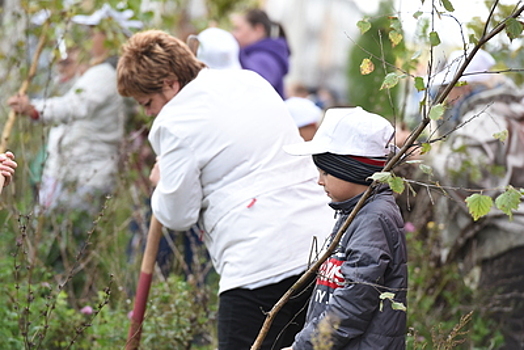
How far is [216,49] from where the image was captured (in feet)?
14.5

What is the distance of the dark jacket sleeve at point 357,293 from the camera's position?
2229 mm

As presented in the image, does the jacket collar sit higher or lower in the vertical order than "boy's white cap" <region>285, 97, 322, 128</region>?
higher

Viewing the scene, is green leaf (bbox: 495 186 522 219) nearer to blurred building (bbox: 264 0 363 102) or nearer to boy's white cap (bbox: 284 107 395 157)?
boy's white cap (bbox: 284 107 395 157)

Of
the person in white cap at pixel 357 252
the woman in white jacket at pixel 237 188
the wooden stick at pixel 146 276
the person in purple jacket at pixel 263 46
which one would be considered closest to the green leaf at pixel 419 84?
the person in white cap at pixel 357 252

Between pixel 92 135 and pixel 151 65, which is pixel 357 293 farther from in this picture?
pixel 92 135

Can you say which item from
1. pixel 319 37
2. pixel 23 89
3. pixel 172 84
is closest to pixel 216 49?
pixel 23 89

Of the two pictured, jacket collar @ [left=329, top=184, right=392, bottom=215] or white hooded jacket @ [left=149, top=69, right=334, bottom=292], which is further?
white hooded jacket @ [left=149, top=69, right=334, bottom=292]

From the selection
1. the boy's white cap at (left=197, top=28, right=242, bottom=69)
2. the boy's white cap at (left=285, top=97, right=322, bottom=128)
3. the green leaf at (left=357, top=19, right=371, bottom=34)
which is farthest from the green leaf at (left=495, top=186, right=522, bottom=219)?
the boy's white cap at (left=285, top=97, right=322, bottom=128)

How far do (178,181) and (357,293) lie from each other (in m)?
0.88

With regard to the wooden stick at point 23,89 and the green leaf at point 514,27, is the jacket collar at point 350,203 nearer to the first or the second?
the green leaf at point 514,27

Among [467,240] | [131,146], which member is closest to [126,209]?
[131,146]

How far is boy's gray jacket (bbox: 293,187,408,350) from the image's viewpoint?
7.33 feet

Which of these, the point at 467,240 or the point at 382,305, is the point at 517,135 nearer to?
the point at 467,240

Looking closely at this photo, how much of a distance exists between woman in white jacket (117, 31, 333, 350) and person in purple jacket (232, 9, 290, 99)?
2.14m
